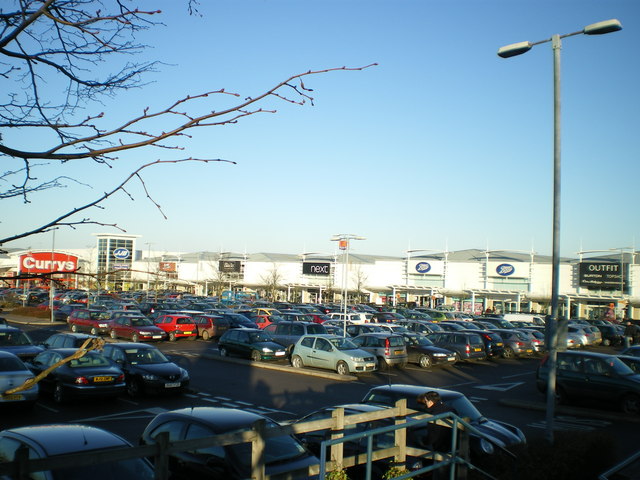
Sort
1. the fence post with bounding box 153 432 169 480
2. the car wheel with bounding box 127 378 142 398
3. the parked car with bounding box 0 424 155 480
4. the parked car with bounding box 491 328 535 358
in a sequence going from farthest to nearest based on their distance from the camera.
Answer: the parked car with bounding box 491 328 535 358, the car wheel with bounding box 127 378 142 398, the parked car with bounding box 0 424 155 480, the fence post with bounding box 153 432 169 480

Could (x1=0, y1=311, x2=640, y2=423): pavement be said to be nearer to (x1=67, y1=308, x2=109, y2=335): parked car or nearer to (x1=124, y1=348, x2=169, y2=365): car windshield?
(x1=124, y1=348, x2=169, y2=365): car windshield

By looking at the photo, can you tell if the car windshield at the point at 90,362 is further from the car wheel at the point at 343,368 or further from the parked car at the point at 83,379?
the car wheel at the point at 343,368

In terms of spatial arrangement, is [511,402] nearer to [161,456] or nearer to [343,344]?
[343,344]

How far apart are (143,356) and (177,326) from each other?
602 inches

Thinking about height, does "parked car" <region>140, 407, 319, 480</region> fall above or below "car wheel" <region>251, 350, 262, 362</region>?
above

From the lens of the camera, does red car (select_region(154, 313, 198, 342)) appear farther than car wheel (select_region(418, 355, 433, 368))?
Yes

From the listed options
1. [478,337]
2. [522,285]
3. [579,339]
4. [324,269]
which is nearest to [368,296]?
[522,285]

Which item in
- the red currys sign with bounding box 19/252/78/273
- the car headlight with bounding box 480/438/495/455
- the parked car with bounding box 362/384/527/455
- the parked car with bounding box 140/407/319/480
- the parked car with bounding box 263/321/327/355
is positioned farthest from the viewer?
the parked car with bounding box 263/321/327/355

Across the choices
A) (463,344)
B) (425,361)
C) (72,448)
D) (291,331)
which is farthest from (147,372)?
(463,344)

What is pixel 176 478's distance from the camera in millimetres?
7492

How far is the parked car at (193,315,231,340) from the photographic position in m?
34.3

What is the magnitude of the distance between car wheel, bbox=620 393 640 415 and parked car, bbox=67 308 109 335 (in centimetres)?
2746

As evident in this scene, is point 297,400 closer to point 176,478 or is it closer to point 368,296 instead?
point 176,478

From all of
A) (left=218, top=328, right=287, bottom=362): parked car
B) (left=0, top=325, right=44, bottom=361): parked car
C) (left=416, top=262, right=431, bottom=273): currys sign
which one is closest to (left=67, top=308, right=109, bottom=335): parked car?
(left=218, top=328, right=287, bottom=362): parked car
